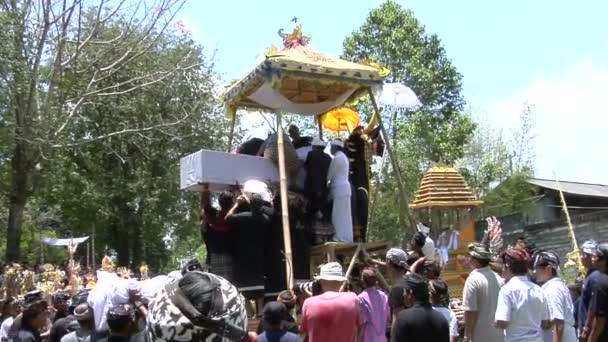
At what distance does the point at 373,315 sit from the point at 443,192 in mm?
8779

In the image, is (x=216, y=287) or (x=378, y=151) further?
(x=378, y=151)

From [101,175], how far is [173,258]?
50.4 feet

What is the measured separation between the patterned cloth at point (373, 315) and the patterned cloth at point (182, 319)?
15.3 feet

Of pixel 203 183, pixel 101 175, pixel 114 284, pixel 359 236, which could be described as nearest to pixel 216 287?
pixel 114 284

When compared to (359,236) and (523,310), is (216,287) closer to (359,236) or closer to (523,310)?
(523,310)

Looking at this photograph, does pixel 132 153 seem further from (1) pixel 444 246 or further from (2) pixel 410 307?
(2) pixel 410 307

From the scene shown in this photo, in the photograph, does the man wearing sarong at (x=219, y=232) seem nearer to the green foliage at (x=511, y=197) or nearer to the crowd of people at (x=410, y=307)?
the crowd of people at (x=410, y=307)

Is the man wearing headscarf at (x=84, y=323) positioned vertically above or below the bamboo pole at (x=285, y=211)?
below

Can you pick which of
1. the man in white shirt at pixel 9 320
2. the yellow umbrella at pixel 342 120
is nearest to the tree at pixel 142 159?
the yellow umbrella at pixel 342 120

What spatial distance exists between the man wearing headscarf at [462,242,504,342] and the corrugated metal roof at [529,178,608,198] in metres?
26.2

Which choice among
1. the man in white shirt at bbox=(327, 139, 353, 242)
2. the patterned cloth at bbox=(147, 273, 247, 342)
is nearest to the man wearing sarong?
the man in white shirt at bbox=(327, 139, 353, 242)

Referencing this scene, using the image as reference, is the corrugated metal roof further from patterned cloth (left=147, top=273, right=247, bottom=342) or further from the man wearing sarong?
patterned cloth (left=147, top=273, right=247, bottom=342)

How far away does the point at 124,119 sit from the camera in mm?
29297

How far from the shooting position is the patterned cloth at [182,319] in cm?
232
